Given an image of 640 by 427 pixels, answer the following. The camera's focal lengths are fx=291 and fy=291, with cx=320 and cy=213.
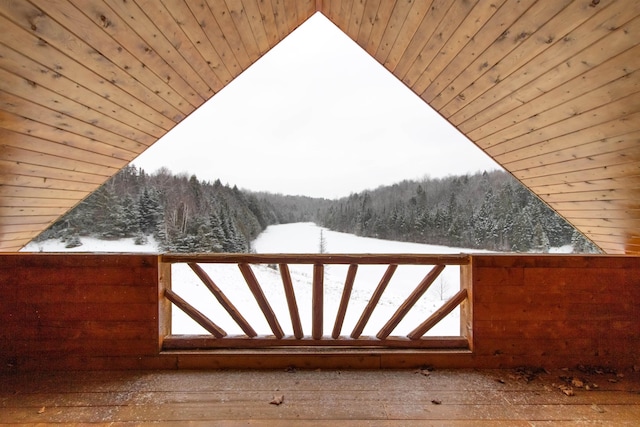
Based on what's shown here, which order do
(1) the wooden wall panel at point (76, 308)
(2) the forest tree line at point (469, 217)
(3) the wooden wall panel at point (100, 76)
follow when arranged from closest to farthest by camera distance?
1. (3) the wooden wall panel at point (100, 76)
2. (1) the wooden wall panel at point (76, 308)
3. (2) the forest tree line at point (469, 217)

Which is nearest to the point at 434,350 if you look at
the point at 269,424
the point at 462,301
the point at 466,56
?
the point at 462,301

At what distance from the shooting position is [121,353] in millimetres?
2039

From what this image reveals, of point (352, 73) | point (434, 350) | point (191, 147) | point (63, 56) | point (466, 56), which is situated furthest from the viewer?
point (352, 73)

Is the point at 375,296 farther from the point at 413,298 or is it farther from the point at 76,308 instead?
the point at 76,308

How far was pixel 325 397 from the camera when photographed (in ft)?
5.82

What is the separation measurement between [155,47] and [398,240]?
379cm

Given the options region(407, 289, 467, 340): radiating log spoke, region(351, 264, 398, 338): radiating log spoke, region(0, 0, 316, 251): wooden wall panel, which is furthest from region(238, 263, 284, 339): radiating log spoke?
region(0, 0, 316, 251): wooden wall panel

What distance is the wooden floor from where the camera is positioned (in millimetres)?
1616

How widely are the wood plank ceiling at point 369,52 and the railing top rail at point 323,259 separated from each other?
112cm

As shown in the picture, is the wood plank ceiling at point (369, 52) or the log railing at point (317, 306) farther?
the log railing at point (317, 306)

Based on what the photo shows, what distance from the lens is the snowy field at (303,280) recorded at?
3.65 meters

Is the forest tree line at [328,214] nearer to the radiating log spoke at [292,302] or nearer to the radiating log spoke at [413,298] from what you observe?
the radiating log spoke at [413,298]

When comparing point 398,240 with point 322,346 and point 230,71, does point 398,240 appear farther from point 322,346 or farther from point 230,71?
point 230,71

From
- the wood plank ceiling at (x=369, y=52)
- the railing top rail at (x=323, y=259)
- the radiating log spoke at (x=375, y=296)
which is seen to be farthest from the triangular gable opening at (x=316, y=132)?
the radiating log spoke at (x=375, y=296)
